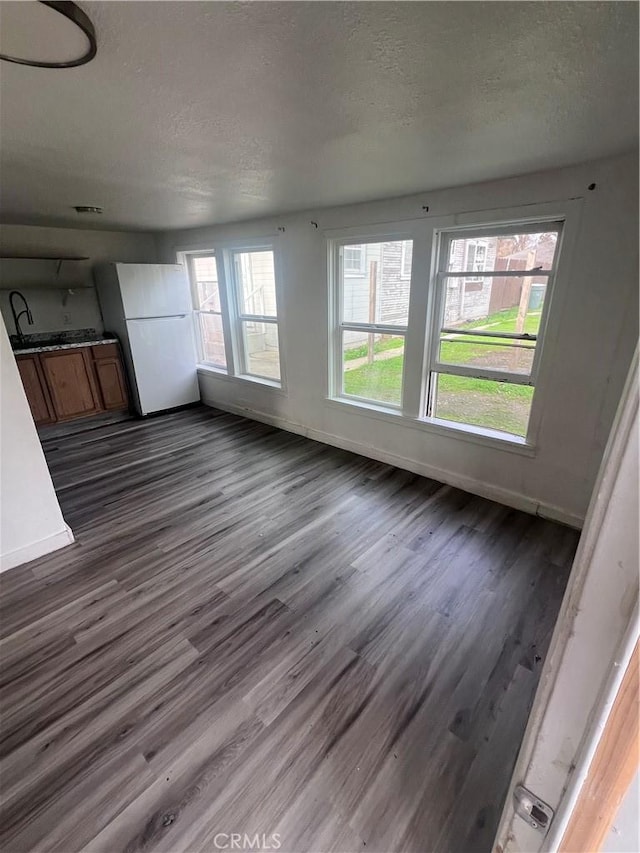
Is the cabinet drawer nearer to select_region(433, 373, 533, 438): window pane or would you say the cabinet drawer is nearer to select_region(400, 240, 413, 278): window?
select_region(400, 240, 413, 278): window

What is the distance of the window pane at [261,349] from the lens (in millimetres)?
4477

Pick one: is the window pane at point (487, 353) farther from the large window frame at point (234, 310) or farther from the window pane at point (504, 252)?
the large window frame at point (234, 310)

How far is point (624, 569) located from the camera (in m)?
0.45

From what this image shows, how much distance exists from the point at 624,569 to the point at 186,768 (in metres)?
1.66

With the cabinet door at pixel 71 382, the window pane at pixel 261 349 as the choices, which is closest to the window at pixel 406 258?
the window pane at pixel 261 349

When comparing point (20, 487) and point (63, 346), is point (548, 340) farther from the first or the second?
point (63, 346)

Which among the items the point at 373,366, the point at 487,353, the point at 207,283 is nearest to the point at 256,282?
the point at 207,283

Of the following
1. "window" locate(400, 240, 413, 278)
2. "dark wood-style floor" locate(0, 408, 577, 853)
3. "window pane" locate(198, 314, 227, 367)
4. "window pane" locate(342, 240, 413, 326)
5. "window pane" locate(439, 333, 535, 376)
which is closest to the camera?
"dark wood-style floor" locate(0, 408, 577, 853)

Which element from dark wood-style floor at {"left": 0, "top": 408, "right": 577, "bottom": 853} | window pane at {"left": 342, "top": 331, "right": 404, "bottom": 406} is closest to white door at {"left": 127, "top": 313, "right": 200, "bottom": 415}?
dark wood-style floor at {"left": 0, "top": 408, "right": 577, "bottom": 853}

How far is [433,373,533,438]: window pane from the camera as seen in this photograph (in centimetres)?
281

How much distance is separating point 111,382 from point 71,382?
1.44ft

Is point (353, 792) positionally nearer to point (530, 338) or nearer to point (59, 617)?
point (59, 617)

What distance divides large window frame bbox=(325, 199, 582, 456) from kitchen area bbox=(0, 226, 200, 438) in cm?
244

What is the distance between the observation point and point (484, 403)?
3004mm
